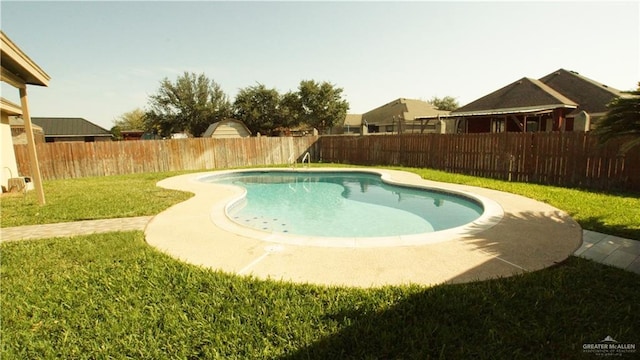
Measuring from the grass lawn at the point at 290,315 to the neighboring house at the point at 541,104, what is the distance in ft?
52.4

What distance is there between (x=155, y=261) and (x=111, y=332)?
142 centimetres

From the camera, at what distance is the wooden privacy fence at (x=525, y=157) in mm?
8391

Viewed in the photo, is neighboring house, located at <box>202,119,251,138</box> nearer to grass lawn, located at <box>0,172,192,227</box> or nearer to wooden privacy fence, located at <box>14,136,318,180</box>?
wooden privacy fence, located at <box>14,136,318,180</box>

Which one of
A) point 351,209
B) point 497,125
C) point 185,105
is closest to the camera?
point 351,209

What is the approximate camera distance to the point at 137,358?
2291mm

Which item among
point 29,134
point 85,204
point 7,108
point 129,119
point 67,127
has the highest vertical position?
point 129,119

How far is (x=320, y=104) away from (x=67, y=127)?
3087 cm

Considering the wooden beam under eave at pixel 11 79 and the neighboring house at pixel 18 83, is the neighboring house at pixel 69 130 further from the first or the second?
the wooden beam under eave at pixel 11 79

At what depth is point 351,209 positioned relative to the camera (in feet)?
29.3

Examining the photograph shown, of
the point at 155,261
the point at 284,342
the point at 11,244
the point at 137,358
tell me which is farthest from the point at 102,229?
the point at 284,342

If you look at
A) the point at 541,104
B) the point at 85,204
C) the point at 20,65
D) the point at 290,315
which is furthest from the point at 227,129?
the point at 290,315

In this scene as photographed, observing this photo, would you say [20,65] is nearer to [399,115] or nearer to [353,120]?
[399,115]

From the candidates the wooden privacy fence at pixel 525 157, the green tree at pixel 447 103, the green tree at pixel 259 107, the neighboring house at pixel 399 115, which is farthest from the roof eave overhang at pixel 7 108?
the green tree at pixel 447 103

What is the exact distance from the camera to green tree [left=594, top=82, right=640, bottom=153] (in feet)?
13.2
